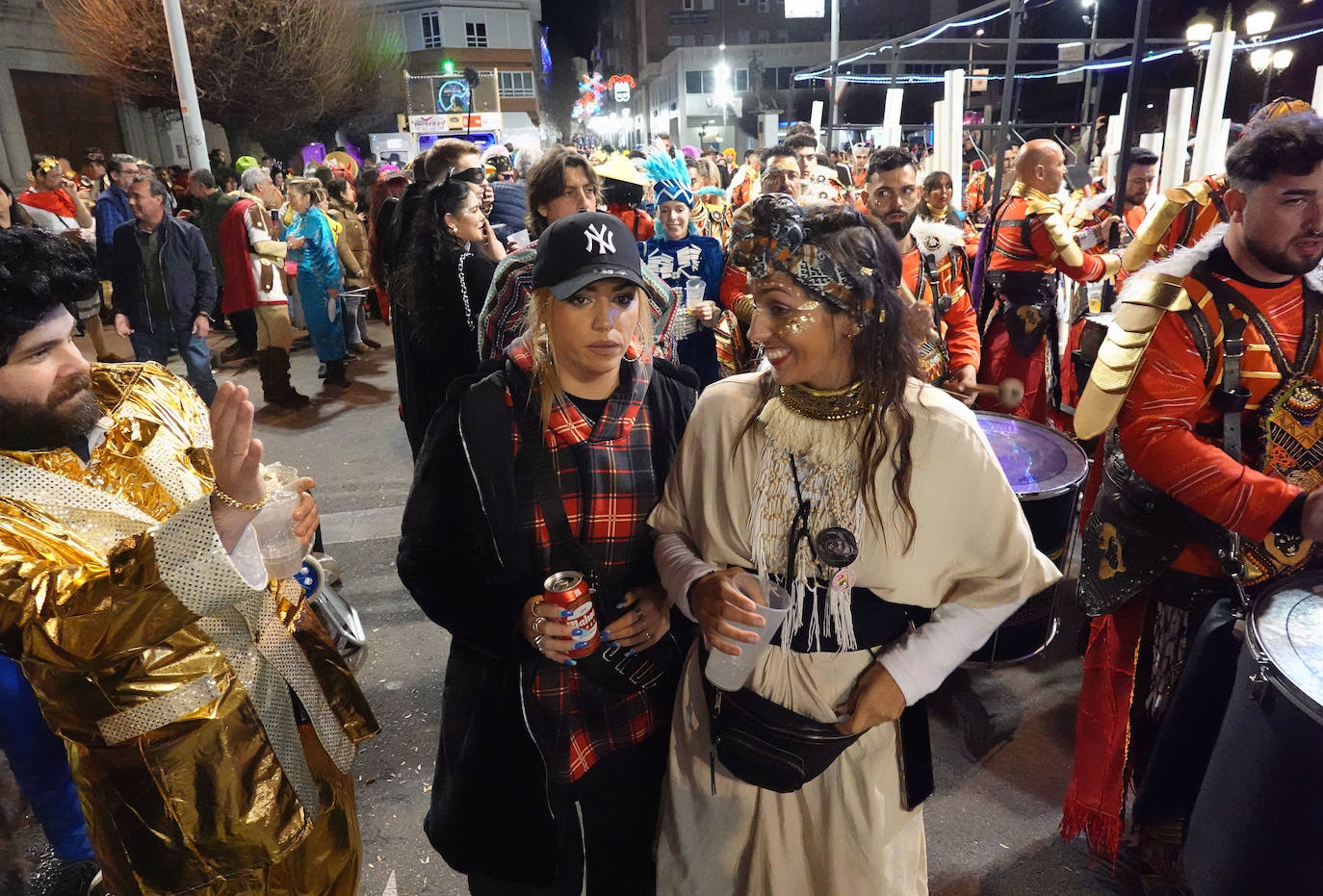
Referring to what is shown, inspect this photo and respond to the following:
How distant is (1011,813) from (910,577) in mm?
1754

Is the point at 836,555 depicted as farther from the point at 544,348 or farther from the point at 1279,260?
the point at 1279,260

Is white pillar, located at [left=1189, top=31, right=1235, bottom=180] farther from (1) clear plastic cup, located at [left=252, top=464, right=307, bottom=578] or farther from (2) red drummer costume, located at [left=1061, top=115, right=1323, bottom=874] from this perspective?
(1) clear plastic cup, located at [left=252, top=464, right=307, bottom=578]

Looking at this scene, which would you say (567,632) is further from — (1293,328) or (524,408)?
(1293,328)

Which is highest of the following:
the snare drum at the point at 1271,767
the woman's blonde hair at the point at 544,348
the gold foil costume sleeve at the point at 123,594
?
the woman's blonde hair at the point at 544,348

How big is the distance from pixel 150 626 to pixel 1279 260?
8.80ft

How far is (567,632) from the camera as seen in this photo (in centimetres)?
156

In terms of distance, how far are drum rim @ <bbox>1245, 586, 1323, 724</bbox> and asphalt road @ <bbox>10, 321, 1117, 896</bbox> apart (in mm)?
976

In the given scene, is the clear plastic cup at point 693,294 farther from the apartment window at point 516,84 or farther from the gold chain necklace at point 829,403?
the apartment window at point 516,84

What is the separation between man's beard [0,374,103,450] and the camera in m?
1.52

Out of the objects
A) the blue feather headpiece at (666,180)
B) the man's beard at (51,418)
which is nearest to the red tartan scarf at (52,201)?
the blue feather headpiece at (666,180)

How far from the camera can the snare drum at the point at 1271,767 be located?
162 centimetres

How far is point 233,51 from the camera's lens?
21.2 m

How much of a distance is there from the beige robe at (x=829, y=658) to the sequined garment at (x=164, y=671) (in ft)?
2.78

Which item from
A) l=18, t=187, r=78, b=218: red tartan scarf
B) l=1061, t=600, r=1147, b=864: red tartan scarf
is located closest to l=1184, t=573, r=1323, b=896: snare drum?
l=1061, t=600, r=1147, b=864: red tartan scarf
